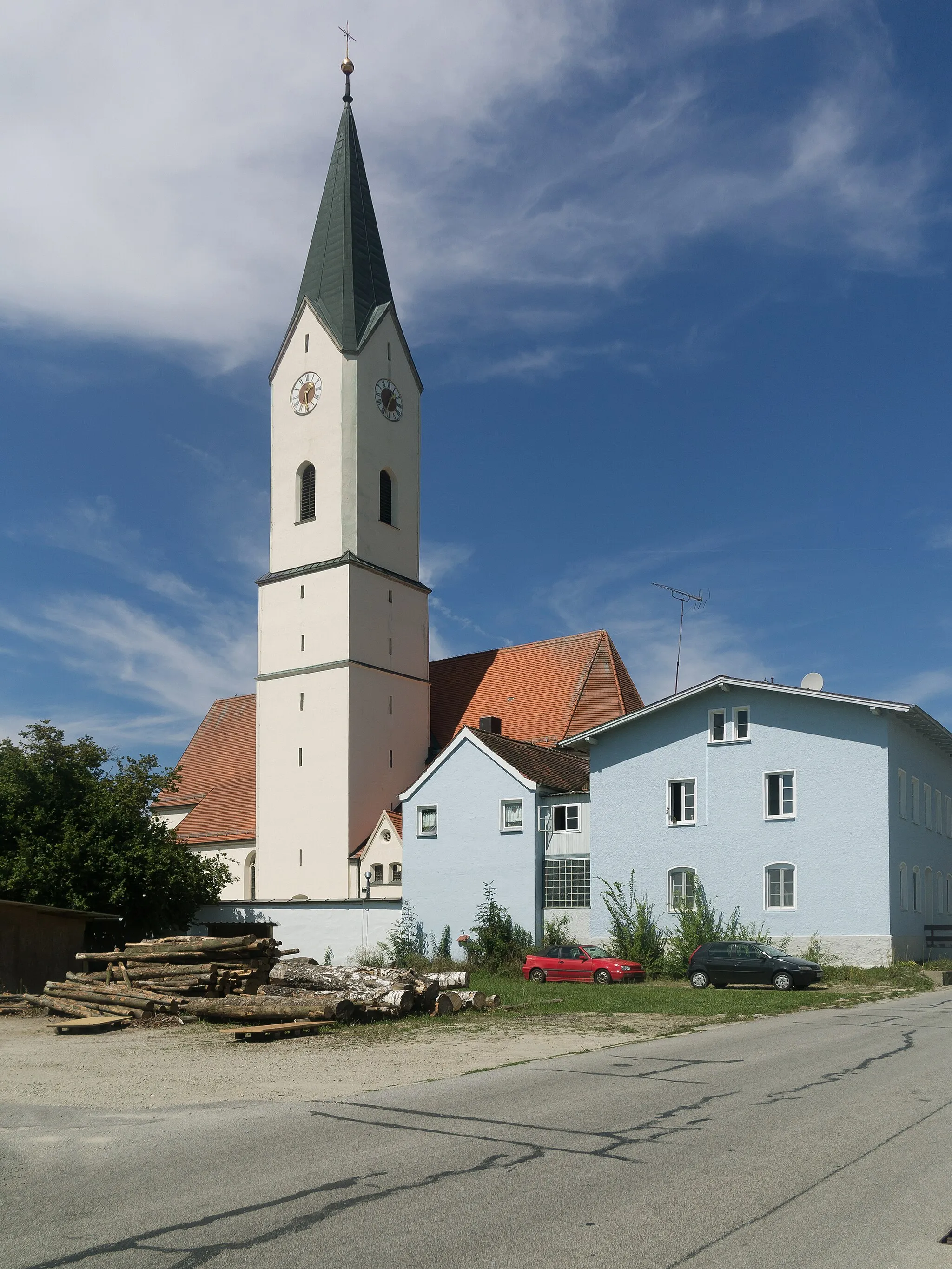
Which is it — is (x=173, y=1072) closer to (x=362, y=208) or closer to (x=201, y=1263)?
(x=201, y=1263)

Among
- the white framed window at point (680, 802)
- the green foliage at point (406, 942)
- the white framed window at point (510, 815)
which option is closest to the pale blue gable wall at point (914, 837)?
the white framed window at point (680, 802)

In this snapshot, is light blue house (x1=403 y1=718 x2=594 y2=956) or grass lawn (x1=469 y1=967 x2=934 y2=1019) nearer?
grass lawn (x1=469 y1=967 x2=934 y2=1019)

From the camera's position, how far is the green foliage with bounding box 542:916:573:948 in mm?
37031

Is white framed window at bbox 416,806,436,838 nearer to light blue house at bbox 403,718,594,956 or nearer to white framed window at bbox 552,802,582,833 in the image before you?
light blue house at bbox 403,718,594,956

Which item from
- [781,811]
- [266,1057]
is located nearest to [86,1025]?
[266,1057]

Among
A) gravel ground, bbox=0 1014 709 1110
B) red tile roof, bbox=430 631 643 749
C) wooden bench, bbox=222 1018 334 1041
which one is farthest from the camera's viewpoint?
red tile roof, bbox=430 631 643 749

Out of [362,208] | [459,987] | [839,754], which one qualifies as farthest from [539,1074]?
[362,208]

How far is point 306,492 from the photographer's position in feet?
169

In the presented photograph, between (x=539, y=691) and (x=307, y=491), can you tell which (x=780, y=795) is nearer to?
(x=539, y=691)

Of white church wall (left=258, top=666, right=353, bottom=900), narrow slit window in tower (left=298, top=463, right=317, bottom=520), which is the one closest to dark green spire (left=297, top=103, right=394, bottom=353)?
narrow slit window in tower (left=298, top=463, right=317, bottom=520)

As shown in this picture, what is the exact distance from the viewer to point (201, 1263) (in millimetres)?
6227

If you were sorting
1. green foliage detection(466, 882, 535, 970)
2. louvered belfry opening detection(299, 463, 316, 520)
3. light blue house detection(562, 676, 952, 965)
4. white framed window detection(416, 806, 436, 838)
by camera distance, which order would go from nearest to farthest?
light blue house detection(562, 676, 952, 965) < green foliage detection(466, 882, 535, 970) < white framed window detection(416, 806, 436, 838) < louvered belfry opening detection(299, 463, 316, 520)

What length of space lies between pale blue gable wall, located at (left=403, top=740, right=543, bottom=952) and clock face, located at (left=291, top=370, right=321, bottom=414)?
19.3 metres

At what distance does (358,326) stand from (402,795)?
21.7m
